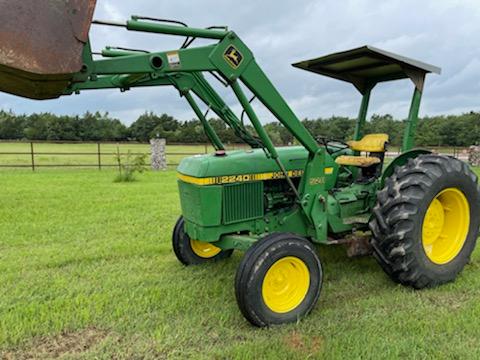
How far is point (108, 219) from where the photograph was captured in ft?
22.4

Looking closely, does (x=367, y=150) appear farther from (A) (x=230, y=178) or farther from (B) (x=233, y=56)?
(B) (x=233, y=56)

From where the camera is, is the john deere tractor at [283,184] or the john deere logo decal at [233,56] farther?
the john deere logo decal at [233,56]

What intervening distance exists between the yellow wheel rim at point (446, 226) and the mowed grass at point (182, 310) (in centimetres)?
31

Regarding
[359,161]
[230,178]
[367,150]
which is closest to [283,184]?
[230,178]

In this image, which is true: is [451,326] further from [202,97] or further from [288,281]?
[202,97]

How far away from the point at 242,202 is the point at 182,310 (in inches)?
41.9

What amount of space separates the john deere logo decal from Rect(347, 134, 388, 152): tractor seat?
197 centimetres

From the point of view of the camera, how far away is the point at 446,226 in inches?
164

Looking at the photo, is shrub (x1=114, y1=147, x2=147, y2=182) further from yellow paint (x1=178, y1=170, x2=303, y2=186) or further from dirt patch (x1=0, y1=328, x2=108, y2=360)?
dirt patch (x1=0, y1=328, x2=108, y2=360)

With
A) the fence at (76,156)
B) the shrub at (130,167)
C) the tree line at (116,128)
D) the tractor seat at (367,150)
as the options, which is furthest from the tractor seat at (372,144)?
the tree line at (116,128)

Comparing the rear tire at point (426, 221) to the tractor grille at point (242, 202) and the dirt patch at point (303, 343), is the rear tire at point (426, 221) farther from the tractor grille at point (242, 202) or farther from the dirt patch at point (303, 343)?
the dirt patch at point (303, 343)

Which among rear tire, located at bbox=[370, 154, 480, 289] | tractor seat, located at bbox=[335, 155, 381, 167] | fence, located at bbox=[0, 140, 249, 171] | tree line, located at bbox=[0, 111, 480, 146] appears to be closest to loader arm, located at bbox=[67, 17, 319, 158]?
tractor seat, located at bbox=[335, 155, 381, 167]

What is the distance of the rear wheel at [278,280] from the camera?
9.88ft

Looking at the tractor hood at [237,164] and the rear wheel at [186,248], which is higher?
the tractor hood at [237,164]
